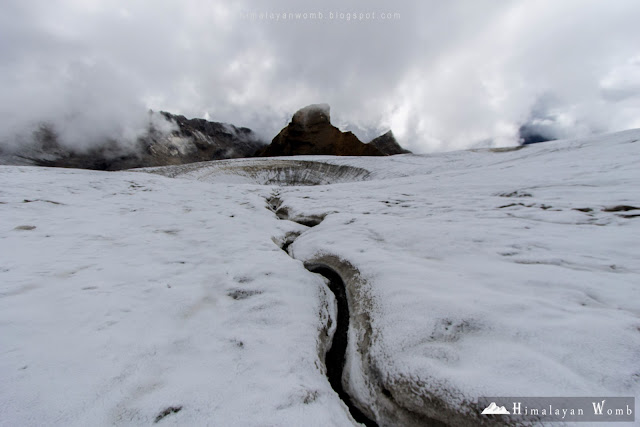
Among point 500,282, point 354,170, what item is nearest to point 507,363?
point 500,282

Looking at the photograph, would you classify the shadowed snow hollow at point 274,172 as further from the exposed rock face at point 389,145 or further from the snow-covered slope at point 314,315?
the exposed rock face at point 389,145

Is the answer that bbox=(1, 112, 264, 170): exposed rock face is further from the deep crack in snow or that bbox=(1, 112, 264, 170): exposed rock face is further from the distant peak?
the deep crack in snow

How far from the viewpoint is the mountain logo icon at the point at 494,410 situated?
3.39ft

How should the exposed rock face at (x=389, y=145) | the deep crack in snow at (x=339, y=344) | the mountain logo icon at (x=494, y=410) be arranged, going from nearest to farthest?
1. the mountain logo icon at (x=494, y=410)
2. the deep crack in snow at (x=339, y=344)
3. the exposed rock face at (x=389, y=145)

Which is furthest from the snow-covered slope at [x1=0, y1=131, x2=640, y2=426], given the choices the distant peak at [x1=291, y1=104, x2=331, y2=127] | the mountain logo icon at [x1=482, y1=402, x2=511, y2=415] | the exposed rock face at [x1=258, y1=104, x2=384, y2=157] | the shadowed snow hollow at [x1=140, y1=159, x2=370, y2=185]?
the distant peak at [x1=291, y1=104, x2=331, y2=127]

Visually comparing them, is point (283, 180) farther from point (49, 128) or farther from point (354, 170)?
point (49, 128)

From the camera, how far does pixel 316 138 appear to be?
39.5 metres

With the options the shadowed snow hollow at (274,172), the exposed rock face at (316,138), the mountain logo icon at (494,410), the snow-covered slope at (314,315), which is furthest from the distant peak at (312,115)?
the mountain logo icon at (494,410)

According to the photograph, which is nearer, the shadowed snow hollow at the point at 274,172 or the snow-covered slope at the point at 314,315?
the snow-covered slope at the point at 314,315

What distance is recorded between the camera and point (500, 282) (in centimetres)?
185

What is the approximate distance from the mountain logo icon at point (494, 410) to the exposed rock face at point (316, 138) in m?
38.9

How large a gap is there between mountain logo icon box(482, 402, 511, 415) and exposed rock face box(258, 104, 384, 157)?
1531 inches

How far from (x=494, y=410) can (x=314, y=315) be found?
1235 millimetres

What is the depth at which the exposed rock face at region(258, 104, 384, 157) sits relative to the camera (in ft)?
129
